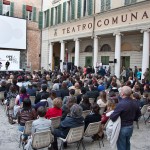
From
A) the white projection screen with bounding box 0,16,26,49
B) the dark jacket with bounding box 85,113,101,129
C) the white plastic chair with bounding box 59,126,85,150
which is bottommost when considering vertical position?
the white plastic chair with bounding box 59,126,85,150

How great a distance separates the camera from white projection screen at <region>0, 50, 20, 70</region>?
91.7 feet

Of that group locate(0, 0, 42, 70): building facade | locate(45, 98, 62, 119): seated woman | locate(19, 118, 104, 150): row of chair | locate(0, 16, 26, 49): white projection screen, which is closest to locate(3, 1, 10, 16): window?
locate(0, 0, 42, 70): building facade

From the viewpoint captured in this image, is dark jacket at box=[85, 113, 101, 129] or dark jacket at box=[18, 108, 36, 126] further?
dark jacket at box=[85, 113, 101, 129]

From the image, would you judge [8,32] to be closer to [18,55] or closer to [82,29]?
[18,55]

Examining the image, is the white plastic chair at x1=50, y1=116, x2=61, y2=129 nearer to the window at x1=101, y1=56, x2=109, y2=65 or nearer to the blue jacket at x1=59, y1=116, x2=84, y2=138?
the blue jacket at x1=59, y1=116, x2=84, y2=138

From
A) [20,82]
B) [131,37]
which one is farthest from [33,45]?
[20,82]

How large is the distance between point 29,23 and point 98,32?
37.7 feet

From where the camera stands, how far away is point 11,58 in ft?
94.8

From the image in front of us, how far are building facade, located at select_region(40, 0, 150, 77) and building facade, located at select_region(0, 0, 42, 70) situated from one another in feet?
2.84

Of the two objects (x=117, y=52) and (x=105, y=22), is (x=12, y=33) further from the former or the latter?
(x=117, y=52)

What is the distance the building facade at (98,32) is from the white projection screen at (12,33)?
2.97 meters

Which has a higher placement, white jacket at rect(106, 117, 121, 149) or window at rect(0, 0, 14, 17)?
window at rect(0, 0, 14, 17)

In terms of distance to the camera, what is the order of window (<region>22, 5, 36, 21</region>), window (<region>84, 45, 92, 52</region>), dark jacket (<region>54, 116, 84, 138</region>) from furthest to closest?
window (<region>22, 5, 36, 21</region>), window (<region>84, 45, 92, 52</region>), dark jacket (<region>54, 116, 84, 138</region>)

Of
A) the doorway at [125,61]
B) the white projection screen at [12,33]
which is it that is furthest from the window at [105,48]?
the white projection screen at [12,33]
